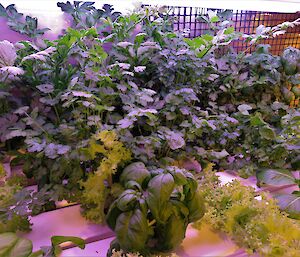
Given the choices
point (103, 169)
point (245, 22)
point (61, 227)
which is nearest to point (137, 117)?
point (103, 169)

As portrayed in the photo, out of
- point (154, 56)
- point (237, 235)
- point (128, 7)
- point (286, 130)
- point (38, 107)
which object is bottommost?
point (237, 235)

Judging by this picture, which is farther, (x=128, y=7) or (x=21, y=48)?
(x=128, y=7)

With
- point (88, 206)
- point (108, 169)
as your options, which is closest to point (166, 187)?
point (108, 169)

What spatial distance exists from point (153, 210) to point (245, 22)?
3.93 feet

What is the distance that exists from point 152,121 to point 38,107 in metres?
0.37

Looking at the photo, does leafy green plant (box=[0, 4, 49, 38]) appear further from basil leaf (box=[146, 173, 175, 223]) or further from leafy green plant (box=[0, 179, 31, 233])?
basil leaf (box=[146, 173, 175, 223])

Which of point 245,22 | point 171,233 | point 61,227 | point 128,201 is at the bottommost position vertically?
point 61,227

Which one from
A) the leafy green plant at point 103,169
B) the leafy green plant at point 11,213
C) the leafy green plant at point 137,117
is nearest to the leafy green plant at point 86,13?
the leafy green plant at point 137,117

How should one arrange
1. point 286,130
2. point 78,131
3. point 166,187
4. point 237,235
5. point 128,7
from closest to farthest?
point 166,187 < point 237,235 < point 78,131 < point 286,130 < point 128,7

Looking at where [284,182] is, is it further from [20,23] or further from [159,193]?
[20,23]

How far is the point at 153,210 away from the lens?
0.71m

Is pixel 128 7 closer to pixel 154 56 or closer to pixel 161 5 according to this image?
pixel 161 5

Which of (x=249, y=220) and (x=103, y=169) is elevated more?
(x=103, y=169)

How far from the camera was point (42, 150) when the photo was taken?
909 mm
